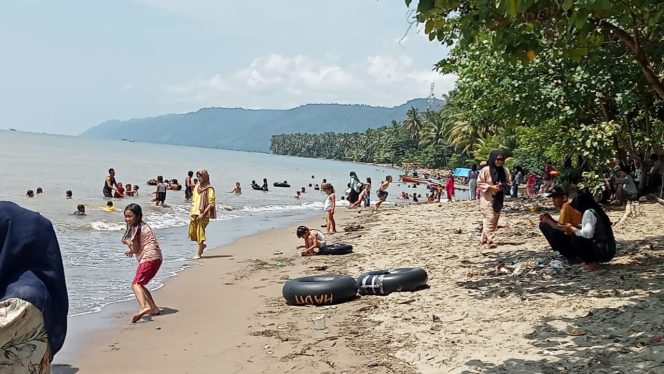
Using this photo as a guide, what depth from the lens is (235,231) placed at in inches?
689

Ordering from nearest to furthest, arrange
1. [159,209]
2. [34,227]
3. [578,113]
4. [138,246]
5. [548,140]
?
[34,227] < [138,246] < [578,113] < [548,140] < [159,209]

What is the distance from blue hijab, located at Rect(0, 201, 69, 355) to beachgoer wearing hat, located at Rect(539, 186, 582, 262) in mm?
6131

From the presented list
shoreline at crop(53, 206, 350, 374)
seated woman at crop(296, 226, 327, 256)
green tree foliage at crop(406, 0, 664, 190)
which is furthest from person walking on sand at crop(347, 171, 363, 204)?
seated woman at crop(296, 226, 327, 256)

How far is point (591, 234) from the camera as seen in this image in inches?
274

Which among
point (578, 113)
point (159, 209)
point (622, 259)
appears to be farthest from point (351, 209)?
point (622, 259)

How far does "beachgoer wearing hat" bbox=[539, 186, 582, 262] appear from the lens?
730cm

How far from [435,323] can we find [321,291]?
5.40ft

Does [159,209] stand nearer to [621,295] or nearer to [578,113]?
[578,113]

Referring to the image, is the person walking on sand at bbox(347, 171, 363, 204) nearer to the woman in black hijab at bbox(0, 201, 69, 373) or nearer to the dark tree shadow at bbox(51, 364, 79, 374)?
the dark tree shadow at bbox(51, 364, 79, 374)

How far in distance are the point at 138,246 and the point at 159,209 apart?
16988 mm

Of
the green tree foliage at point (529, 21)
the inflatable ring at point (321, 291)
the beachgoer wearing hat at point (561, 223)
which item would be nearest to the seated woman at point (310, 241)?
the inflatable ring at point (321, 291)

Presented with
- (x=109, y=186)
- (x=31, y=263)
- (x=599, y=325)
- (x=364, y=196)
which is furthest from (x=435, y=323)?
(x=109, y=186)

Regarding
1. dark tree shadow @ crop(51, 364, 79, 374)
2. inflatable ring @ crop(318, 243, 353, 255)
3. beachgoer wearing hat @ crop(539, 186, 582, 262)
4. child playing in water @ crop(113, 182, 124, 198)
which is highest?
beachgoer wearing hat @ crop(539, 186, 582, 262)

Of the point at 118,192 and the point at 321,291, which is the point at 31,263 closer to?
the point at 321,291
